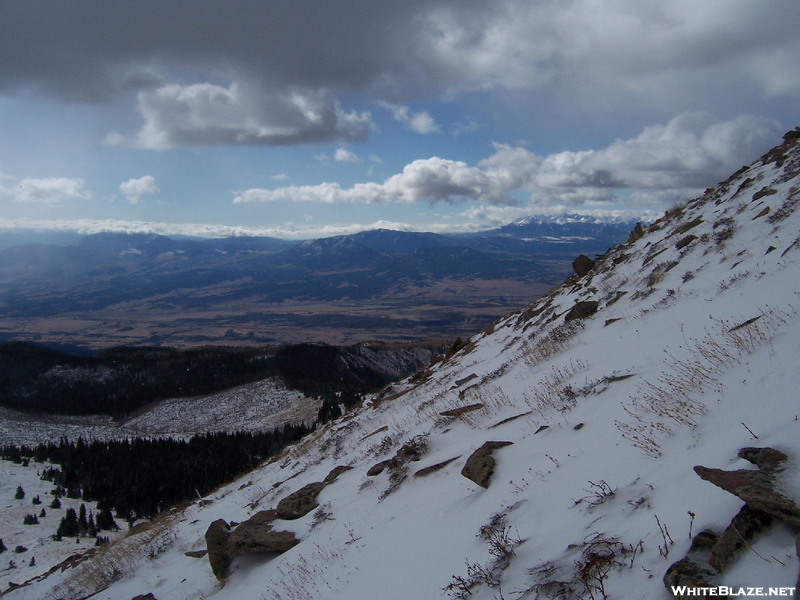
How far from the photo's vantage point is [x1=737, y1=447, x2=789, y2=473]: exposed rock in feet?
11.6

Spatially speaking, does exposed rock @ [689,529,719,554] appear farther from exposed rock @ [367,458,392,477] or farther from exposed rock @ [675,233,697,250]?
exposed rock @ [675,233,697,250]

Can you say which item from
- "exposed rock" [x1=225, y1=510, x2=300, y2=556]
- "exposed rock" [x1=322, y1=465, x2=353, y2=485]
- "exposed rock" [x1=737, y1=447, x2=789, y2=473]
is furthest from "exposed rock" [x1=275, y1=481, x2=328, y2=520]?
"exposed rock" [x1=737, y1=447, x2=789, y2=473]

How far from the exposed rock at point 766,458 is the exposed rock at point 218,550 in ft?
28.2

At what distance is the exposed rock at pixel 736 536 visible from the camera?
3113 mm

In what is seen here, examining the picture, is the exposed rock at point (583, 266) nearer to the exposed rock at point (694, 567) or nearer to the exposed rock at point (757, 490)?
the exposed rock at point (757, 490)

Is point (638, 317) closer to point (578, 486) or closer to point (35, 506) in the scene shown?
point (578, 486)

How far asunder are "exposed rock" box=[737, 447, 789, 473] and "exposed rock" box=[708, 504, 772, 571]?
0.51m

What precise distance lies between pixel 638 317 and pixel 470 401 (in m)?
5.25

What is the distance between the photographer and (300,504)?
31.3 feet

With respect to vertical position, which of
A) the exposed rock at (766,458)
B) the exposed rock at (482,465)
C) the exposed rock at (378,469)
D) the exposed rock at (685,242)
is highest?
the exposed rock at (685,242)

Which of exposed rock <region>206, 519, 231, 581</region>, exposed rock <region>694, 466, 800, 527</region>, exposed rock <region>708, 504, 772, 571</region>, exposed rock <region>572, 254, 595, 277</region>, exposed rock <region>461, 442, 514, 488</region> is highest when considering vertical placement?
exposed rock <region>572, 254, 595, 277</region>

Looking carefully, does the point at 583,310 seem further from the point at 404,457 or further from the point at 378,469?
the point at 378,469

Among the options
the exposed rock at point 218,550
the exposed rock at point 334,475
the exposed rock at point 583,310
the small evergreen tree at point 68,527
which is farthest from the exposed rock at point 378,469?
the small evergreen tree at point 68,527

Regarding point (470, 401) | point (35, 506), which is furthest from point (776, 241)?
point (35, 506)
